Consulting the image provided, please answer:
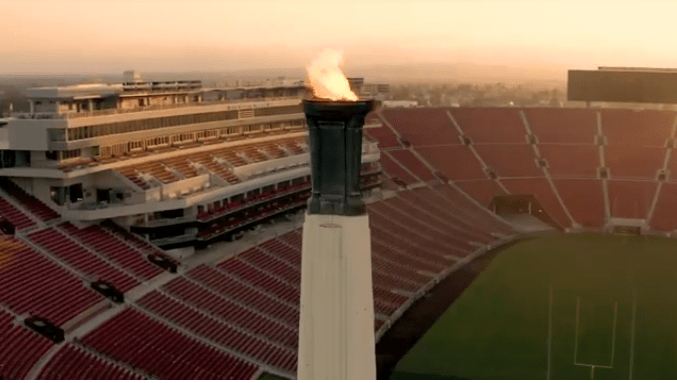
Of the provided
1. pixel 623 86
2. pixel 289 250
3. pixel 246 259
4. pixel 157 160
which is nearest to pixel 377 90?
pixel 623 86

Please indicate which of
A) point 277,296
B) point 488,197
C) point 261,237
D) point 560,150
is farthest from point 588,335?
point 560,150

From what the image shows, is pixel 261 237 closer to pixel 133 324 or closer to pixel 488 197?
pixel 133 324

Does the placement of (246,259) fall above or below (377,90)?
below

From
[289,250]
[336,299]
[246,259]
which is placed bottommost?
[289,250]

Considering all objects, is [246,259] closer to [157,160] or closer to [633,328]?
[157,160]

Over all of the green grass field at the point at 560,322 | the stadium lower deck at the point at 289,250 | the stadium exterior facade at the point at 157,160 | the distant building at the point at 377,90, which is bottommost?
the green grass field at the point at 560,322

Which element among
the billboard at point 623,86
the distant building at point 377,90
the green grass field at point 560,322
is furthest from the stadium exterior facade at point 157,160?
the billboard at point 623,86

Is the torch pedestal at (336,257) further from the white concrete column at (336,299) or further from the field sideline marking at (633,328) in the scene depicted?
the field sideline marking at (633,328)
